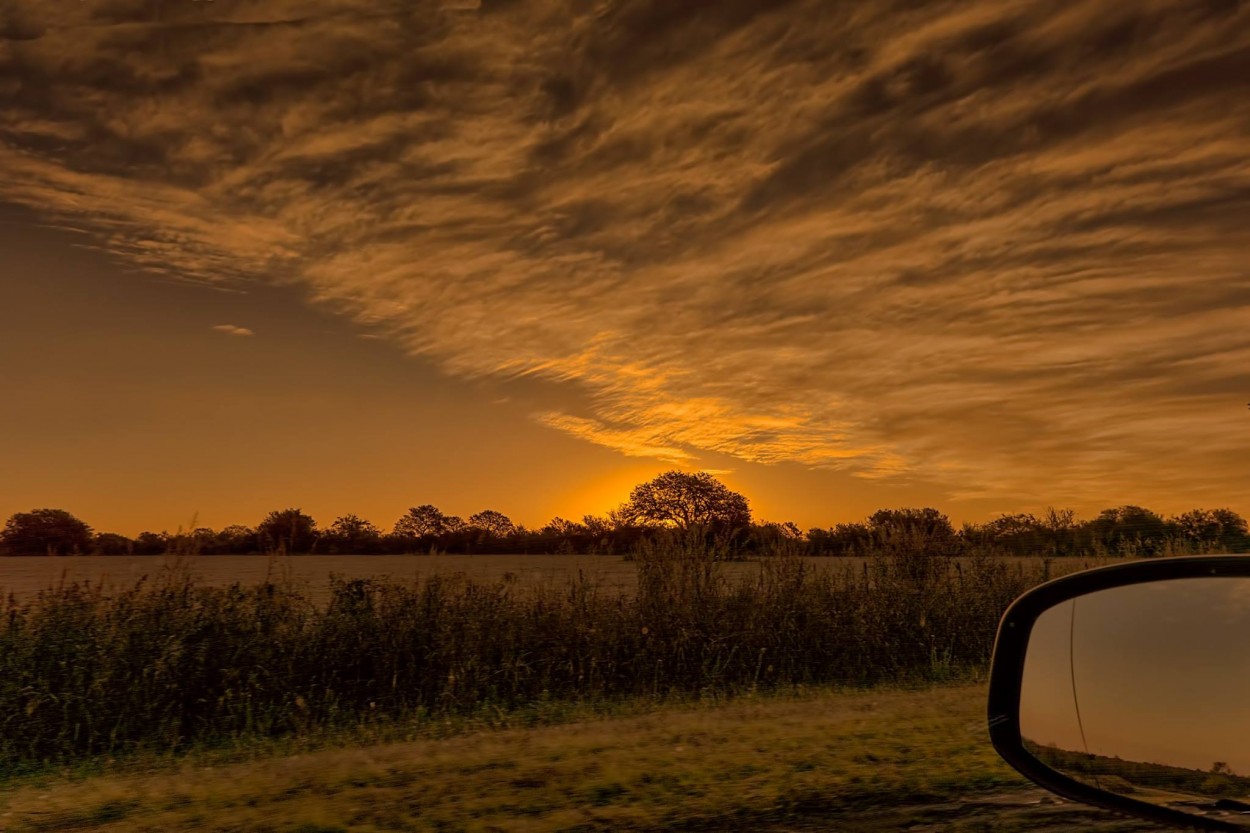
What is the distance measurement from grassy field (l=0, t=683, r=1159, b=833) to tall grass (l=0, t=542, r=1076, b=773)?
1561 millimetres

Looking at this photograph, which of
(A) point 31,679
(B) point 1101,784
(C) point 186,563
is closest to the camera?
Answer: (B) point 1101,784

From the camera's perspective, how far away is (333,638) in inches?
574

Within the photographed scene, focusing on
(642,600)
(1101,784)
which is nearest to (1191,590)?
(1101,784)

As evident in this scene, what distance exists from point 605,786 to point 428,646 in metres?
6.81

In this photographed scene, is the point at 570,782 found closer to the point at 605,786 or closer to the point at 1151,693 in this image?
the point at 605,786

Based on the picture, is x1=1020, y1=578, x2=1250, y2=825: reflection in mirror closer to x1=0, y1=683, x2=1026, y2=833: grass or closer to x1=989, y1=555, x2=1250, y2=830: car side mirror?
x1=989, y1=555, x2=1250, y2=830: car side mirror

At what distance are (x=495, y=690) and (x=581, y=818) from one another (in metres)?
7.36

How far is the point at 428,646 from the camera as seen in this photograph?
15.1m

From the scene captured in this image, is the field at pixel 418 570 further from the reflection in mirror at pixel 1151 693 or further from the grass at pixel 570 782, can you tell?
the reflection in mirror at pixel 1151 693

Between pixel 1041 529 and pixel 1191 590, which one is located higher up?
pixel 1041 529

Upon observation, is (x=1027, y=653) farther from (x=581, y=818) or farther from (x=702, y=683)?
(x=702, y=683)

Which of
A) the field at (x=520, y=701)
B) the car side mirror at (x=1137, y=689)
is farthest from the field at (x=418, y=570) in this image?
the car side mirror at (x=1137, y=689)

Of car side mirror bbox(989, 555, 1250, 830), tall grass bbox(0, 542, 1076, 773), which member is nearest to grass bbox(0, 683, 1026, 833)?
tall grass bbox(0, 542, 1076, 773)

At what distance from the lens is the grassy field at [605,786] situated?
7625 mm
